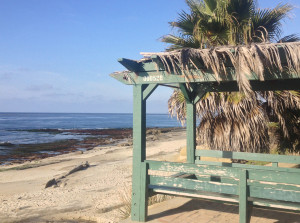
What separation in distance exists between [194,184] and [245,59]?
6.75ft

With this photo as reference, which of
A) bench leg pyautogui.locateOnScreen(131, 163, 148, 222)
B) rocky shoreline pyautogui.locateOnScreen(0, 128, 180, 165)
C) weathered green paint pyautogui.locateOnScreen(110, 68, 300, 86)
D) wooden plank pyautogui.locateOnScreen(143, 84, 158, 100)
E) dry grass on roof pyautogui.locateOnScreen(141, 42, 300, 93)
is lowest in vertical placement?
rocky shoreline pyautogui.locateOnScreen(0, 128, 180, 165)

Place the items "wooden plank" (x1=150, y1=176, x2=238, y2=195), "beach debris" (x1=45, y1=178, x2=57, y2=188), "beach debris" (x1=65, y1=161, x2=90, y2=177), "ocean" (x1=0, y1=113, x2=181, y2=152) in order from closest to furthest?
"wooden plank" (x1=150, y1=176, x2=238, y2=195) → "beach debris" (x1=45, y1=178, x2=57, y2=188) → "beach debris" (x1=65, y1=161, x2=90, y2=177) → "ocean" (x1=0, y1=113, x2=181, y2=152)

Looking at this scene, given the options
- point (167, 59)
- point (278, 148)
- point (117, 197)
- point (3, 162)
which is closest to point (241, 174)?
point (167, 59)

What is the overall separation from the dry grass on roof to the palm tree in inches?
134

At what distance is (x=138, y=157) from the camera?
208 inches

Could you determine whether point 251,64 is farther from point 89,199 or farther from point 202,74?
A: point 89,199

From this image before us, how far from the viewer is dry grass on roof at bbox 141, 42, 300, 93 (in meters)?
4.25

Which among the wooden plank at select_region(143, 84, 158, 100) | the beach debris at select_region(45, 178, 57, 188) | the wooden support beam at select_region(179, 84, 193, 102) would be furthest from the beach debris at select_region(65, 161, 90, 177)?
the wooden plank at select_region(143, 84, 158, 100)

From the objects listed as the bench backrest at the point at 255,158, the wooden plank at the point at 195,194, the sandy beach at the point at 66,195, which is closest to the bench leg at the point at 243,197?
Result: the wooden plank at the point at 195,194

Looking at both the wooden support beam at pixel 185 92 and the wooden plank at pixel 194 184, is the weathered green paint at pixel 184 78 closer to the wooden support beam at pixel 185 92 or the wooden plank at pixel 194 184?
the wooden support beam at pixel 185 92

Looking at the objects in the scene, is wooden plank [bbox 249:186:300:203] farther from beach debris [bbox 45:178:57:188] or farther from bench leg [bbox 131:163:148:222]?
beach debris [bbox 45:178:57:188]

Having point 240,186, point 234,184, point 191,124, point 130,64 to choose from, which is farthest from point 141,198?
point 130,64

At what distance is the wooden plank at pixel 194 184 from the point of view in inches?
181

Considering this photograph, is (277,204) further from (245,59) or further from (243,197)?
(245,59)
